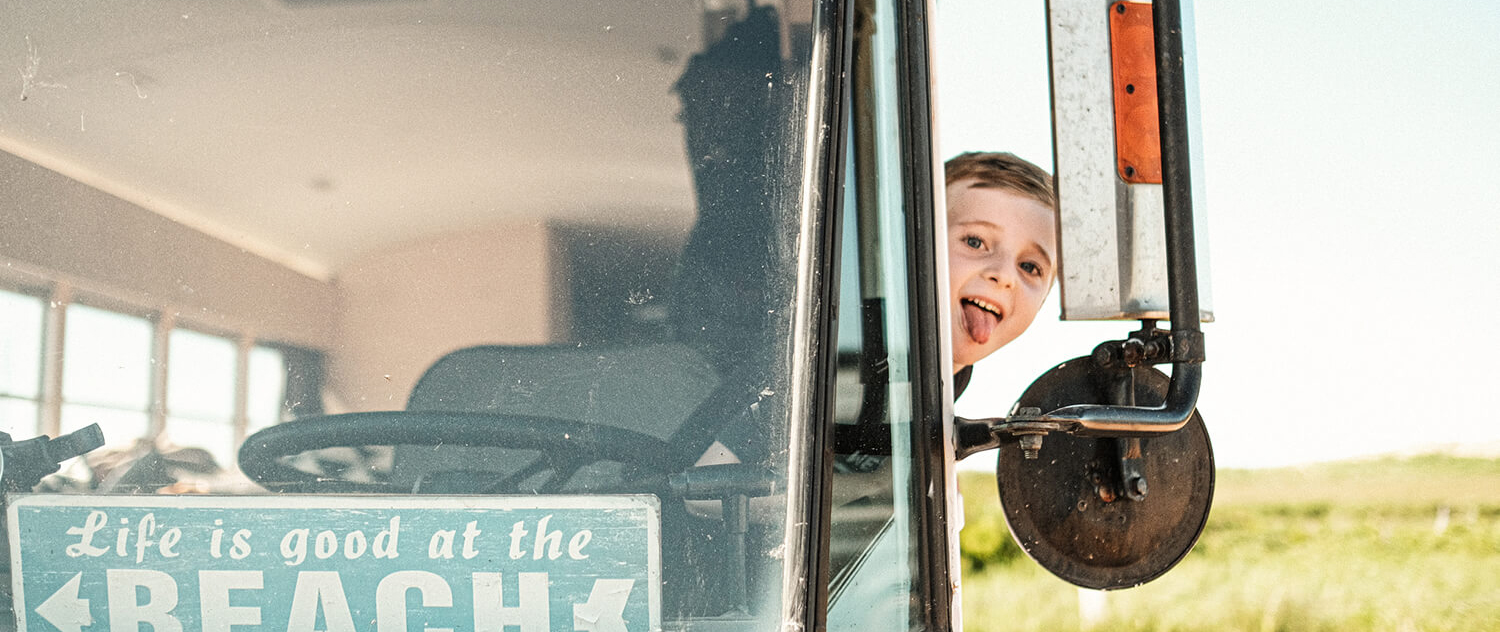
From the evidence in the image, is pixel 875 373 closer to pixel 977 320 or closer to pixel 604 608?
pixel 604 608

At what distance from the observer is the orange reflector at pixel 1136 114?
47.3 inches

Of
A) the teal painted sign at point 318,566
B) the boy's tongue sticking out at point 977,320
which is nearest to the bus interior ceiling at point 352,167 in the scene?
the teal painted sign at point 318,566

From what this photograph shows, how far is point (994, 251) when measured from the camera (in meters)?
1.66

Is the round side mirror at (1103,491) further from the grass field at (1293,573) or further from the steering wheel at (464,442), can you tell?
the grass field at (1293,573)

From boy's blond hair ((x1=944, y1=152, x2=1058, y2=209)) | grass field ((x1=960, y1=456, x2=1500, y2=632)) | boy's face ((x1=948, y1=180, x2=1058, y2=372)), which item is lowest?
grass field ((x1=960, y1=456, x2=1500, y2=632))

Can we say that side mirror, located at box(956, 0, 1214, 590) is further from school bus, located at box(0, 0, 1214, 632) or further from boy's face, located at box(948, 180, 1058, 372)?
boy's face, located at box(948, 180, 1058, 372)

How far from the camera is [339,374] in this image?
100 centimetres

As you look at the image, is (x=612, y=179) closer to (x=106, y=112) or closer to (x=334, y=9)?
(x=334, y=9)

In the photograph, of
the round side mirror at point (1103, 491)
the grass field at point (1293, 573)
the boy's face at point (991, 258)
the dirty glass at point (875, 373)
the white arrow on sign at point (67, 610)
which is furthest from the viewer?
the grass field at point (1293, 573)

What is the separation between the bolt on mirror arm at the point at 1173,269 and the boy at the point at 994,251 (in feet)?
1.45

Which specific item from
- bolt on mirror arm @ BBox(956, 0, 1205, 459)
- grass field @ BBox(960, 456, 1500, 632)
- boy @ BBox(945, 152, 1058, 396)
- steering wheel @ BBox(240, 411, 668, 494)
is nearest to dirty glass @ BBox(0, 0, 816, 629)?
Answer: steering wheel @ BBox(240, 411, 668, 494)

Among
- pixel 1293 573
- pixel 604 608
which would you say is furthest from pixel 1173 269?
pixel 1293 573

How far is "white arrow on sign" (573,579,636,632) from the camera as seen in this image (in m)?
0.97

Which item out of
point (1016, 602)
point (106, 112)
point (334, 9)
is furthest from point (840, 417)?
point (1016, 602)
